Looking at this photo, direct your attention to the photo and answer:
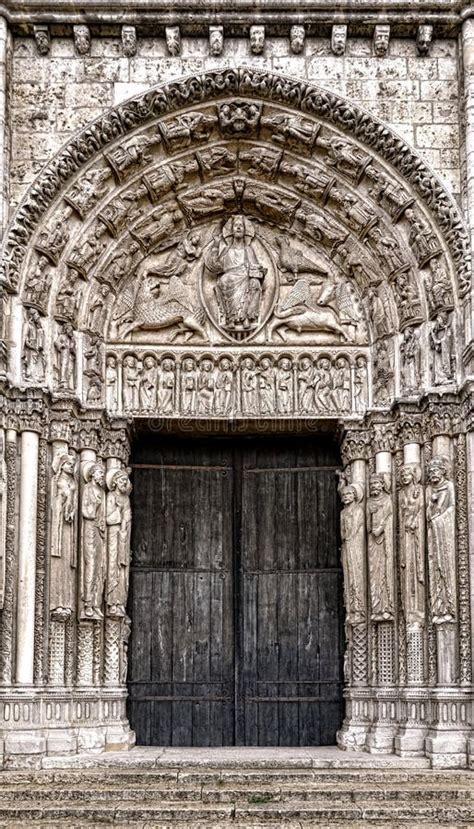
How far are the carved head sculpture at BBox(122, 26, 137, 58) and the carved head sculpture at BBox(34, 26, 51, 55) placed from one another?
74 cm

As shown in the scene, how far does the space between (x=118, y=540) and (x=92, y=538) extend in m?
0.33

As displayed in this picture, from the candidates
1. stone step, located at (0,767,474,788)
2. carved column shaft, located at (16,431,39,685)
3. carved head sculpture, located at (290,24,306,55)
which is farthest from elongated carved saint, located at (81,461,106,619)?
carved head sculpture, located at (290,24,306,55)

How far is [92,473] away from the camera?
11.7 m

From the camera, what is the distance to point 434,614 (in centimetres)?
1111

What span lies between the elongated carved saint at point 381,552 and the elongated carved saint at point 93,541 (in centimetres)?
256

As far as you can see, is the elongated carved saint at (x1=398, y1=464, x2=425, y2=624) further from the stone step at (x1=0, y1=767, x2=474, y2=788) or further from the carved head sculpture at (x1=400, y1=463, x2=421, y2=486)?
the stone step at (x1=0, y1=767, x2=474, y2=788)

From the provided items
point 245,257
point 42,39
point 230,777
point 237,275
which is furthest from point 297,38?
point 230,777

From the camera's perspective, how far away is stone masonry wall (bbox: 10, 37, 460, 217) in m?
11.8

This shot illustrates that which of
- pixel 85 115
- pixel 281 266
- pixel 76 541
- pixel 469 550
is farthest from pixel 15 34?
pixel 469 550

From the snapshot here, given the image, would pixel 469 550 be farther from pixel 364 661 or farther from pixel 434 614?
pixel 364 661

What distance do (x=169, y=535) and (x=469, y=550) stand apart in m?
3.07

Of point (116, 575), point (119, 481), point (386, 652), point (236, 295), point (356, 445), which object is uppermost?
point (236, 295)

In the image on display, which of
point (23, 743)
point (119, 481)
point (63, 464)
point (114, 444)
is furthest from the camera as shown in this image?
point (114, 444)

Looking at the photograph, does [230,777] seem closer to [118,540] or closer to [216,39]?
[118,540]
